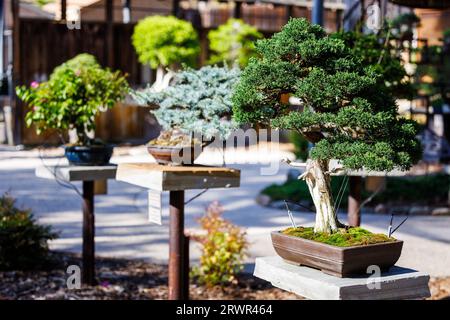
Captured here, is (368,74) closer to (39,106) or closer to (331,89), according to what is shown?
(331,89)

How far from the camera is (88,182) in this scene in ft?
19.0

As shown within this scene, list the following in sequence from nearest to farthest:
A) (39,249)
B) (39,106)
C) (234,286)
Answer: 1. (39,106)
2. (234,286)
3. (39,249)

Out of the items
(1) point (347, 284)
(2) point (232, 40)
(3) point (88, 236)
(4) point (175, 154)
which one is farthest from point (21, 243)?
(2) point (232, 40)

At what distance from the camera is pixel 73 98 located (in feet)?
18.0

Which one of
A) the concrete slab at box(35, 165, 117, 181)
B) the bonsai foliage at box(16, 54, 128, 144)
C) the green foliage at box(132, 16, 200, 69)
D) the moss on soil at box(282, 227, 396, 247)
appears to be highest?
the green foliage at box(132, 16, 200, 69)

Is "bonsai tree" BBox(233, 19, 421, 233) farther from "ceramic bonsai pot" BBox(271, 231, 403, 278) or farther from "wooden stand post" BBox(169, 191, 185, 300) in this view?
"wooden stand post" BBox(169, 191, 185, 300)

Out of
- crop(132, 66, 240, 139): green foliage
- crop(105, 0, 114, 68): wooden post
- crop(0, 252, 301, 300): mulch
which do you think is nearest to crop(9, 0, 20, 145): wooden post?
crop(105, 0, 114, 68): wooden post

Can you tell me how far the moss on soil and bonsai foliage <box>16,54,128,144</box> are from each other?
2.90 m

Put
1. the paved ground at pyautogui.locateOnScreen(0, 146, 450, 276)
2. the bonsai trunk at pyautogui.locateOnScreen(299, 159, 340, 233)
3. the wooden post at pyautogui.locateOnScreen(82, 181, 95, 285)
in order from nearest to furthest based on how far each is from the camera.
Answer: the bonsai trunk at pyautogui.locateOnScreen(299, 159, 340, 233) → the wooden post at pyautogui.locateOnScreen(82, 181, 95, 285) → the paved ground at pyautogui.locateOnScreen(0, 146, 450, 276)

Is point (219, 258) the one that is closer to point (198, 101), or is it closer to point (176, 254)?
point (176, 254)

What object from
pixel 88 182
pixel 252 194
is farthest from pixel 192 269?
pixel 252 194

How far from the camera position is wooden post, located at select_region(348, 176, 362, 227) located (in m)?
5.14

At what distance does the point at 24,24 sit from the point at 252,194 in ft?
31.5

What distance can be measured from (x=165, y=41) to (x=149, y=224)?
9.99 m
